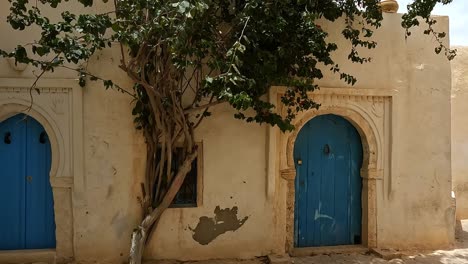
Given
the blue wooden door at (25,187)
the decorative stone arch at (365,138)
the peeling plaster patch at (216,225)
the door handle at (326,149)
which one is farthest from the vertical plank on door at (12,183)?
the door handle at (326,149)

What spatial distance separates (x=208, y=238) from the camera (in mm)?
4707

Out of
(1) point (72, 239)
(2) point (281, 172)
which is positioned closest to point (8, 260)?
(1) point (72, 239)

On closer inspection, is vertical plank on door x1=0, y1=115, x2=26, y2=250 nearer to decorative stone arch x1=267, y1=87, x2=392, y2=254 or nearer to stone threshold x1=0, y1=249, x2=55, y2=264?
stone threshold x1=0, y1=249, x2=55, y2=264

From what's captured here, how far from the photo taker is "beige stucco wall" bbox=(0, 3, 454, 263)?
4.47m

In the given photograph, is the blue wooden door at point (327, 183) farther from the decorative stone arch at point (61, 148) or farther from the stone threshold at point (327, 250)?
the decorative stone arch at point (61, 148)

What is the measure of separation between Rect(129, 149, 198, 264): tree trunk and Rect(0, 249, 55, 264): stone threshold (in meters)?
1.00

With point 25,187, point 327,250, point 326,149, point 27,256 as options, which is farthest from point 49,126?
point 327,250

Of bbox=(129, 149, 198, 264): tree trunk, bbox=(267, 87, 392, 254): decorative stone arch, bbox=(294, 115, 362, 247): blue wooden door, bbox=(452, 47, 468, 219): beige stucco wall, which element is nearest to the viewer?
bbox=(129, 149, 198, 264): tree trunk

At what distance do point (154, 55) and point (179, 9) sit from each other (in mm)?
1358

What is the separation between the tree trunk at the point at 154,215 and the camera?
14.0 feet

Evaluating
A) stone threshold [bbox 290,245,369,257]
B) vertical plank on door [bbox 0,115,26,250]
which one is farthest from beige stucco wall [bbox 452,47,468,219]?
vertical plank on door [bbox 0,115,26,250]

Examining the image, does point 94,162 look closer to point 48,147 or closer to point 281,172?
point 48,147

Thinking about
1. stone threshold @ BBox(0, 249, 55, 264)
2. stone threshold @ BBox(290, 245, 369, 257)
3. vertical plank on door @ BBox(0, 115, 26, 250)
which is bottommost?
stone threshold @ BBox(290, 245, 369, 257)

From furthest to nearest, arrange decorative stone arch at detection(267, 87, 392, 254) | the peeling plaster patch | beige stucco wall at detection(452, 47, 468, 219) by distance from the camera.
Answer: beige stucco wall at detection(452, 47, 468, 219) → decorative stone arch at detection(267, 87, 392, 254) → the peeling plaster patch
